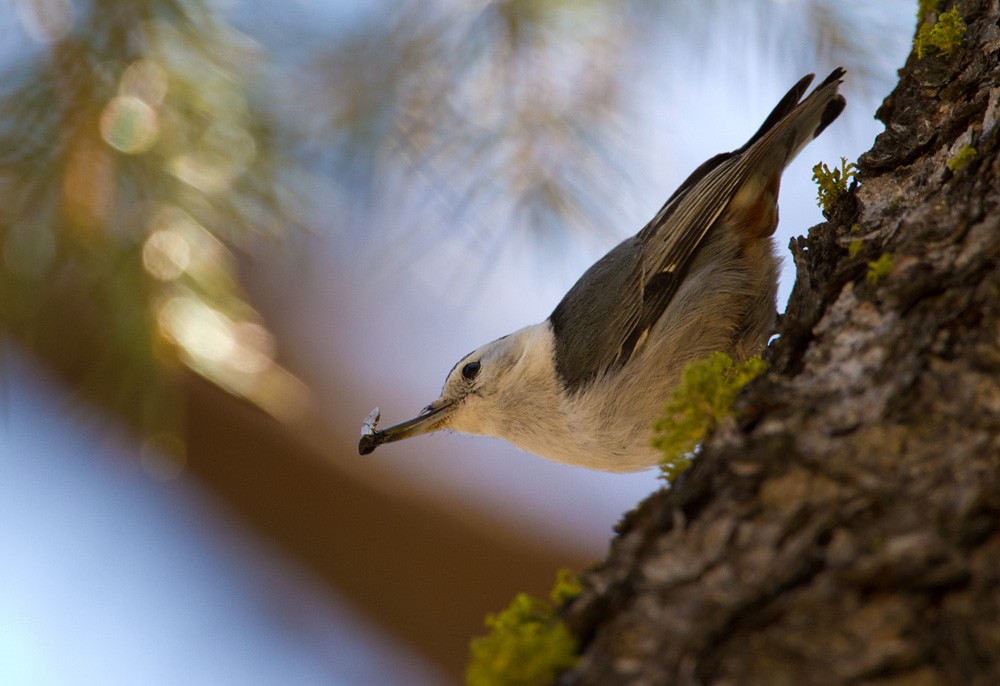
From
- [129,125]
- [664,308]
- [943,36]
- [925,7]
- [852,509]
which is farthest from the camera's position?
[664,308]

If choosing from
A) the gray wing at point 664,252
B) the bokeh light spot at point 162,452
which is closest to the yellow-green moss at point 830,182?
the gray wing at point 664,252

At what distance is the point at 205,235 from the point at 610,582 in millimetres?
1036

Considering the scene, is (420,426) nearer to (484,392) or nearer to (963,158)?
(484,392)

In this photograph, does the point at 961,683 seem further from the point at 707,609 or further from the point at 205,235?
the point at 205,235

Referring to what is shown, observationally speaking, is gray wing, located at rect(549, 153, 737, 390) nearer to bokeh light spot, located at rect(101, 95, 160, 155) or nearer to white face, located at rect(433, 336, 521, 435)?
white face, located at rect(433, 336, 521, 435)

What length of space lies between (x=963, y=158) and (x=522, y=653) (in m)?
0.68

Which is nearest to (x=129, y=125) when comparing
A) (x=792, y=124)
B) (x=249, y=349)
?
(x=249, y=349)

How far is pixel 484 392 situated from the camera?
2.17 metres

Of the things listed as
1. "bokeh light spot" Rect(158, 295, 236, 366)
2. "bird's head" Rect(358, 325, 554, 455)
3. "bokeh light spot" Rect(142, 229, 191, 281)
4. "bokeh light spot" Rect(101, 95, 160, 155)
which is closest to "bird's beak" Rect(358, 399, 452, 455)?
"bird's head" Rect(358, 325, 554, 455)

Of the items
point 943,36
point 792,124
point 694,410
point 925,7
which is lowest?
point 694,410

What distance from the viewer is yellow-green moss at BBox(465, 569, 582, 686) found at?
713mm

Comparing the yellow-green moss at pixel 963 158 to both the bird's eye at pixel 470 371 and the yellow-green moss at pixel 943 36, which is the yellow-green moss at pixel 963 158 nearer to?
the yellow-green moss at pixel 943 36

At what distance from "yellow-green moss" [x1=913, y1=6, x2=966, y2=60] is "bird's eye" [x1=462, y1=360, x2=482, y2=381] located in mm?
1242

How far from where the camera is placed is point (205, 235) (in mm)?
1524
